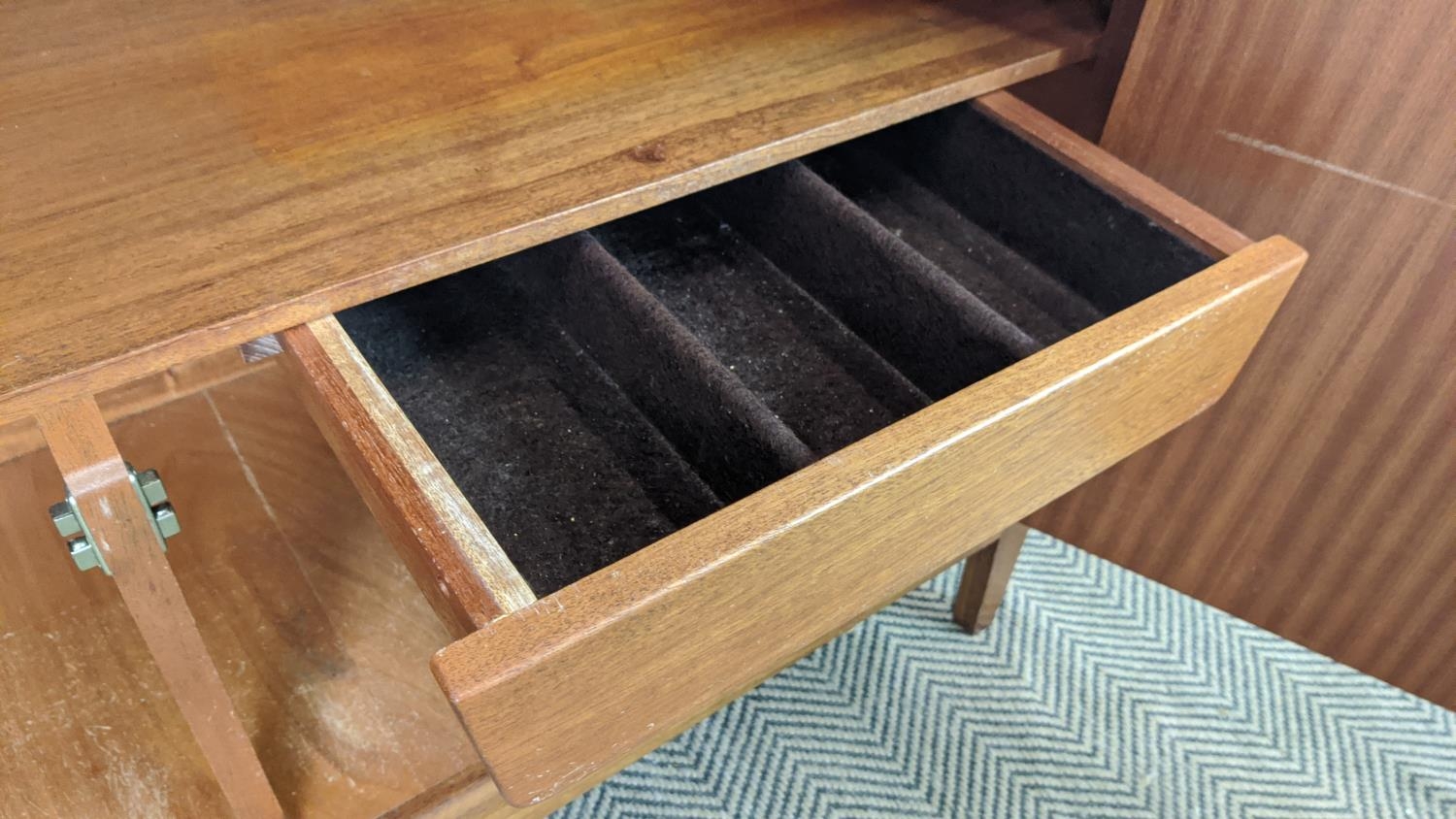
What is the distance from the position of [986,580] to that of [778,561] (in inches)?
23.1

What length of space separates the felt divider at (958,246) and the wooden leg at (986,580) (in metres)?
0.26

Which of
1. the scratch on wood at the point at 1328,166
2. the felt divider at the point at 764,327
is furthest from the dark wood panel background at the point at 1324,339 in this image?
the felt divider at the point at 764,327

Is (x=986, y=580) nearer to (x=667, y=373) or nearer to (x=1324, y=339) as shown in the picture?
(x=1324, y=339)

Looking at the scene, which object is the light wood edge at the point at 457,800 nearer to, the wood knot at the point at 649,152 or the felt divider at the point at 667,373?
the felt divider at the point at 667,373

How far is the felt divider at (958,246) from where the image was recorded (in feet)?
2.45

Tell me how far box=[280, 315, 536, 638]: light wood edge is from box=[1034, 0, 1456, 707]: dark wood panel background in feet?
1.70

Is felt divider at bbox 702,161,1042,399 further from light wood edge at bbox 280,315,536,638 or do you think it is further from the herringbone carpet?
the herringbone carpet

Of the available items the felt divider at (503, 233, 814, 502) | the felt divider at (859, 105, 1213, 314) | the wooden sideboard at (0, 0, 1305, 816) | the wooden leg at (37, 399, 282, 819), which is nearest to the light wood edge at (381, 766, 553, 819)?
the wooden sideboard at (0, 0, 1305, 816)

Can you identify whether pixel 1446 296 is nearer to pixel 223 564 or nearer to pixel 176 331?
pixel 176 331

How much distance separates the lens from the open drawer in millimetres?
454

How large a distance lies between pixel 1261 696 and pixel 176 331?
99 centimetres

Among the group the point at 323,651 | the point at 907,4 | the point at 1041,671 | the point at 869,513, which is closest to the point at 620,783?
the point at 323,651

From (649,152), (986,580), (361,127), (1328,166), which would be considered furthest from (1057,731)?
(361,127)

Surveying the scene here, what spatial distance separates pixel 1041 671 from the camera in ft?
3.45
